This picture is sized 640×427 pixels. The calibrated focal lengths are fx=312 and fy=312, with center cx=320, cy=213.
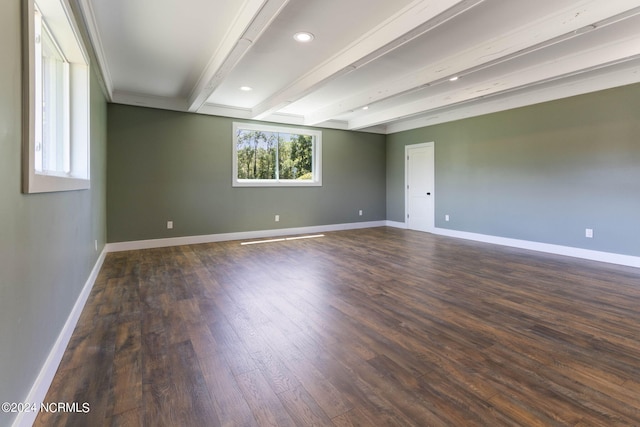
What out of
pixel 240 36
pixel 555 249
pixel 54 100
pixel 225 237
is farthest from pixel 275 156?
pixel 555 249

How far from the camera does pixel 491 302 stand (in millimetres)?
2963

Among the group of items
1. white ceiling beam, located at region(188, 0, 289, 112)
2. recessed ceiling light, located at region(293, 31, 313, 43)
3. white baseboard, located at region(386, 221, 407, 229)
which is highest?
recessed ceiling light, located at region(293, 31, 313, 43)

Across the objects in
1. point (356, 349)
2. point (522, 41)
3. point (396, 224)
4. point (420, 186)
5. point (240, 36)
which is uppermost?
point (522, 41)

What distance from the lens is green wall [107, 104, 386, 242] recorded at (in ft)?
17.1

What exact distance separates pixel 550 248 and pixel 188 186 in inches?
250

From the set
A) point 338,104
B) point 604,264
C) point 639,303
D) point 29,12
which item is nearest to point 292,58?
point 338,104

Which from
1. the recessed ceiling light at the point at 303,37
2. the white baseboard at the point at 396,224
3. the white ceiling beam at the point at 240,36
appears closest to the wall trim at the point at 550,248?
the white baseboard at the point at 396,224

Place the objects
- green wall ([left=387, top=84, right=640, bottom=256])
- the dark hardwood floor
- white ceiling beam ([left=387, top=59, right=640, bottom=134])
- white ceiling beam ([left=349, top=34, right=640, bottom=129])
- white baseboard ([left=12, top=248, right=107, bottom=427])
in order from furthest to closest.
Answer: green wall ([left=387, top=84, right=640, bottom=256])
white ceiling beam ([left=387, top=59, right=640, bottom=134])
white ceiling beam ([left=349, top=34, right=640, bottom=129])
the dark hardwood floor
white baseboard ([left=12, top=248, right=107, bottom=427])

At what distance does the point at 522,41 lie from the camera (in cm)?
309

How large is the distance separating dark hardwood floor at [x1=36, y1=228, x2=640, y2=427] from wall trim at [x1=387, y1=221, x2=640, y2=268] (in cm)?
45

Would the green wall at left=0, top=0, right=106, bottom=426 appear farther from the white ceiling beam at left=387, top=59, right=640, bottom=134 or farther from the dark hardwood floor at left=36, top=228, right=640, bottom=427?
the white ceiling beam at left=387, top=59, right=640, bottom=134

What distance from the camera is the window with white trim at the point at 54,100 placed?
4.81 ft

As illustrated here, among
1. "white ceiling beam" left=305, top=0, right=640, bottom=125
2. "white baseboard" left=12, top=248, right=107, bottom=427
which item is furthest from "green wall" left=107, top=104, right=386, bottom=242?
"white ceiling beam" left=305, top=0, right=640, bottom=125

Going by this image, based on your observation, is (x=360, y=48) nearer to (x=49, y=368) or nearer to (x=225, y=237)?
(x=49, y=368)
